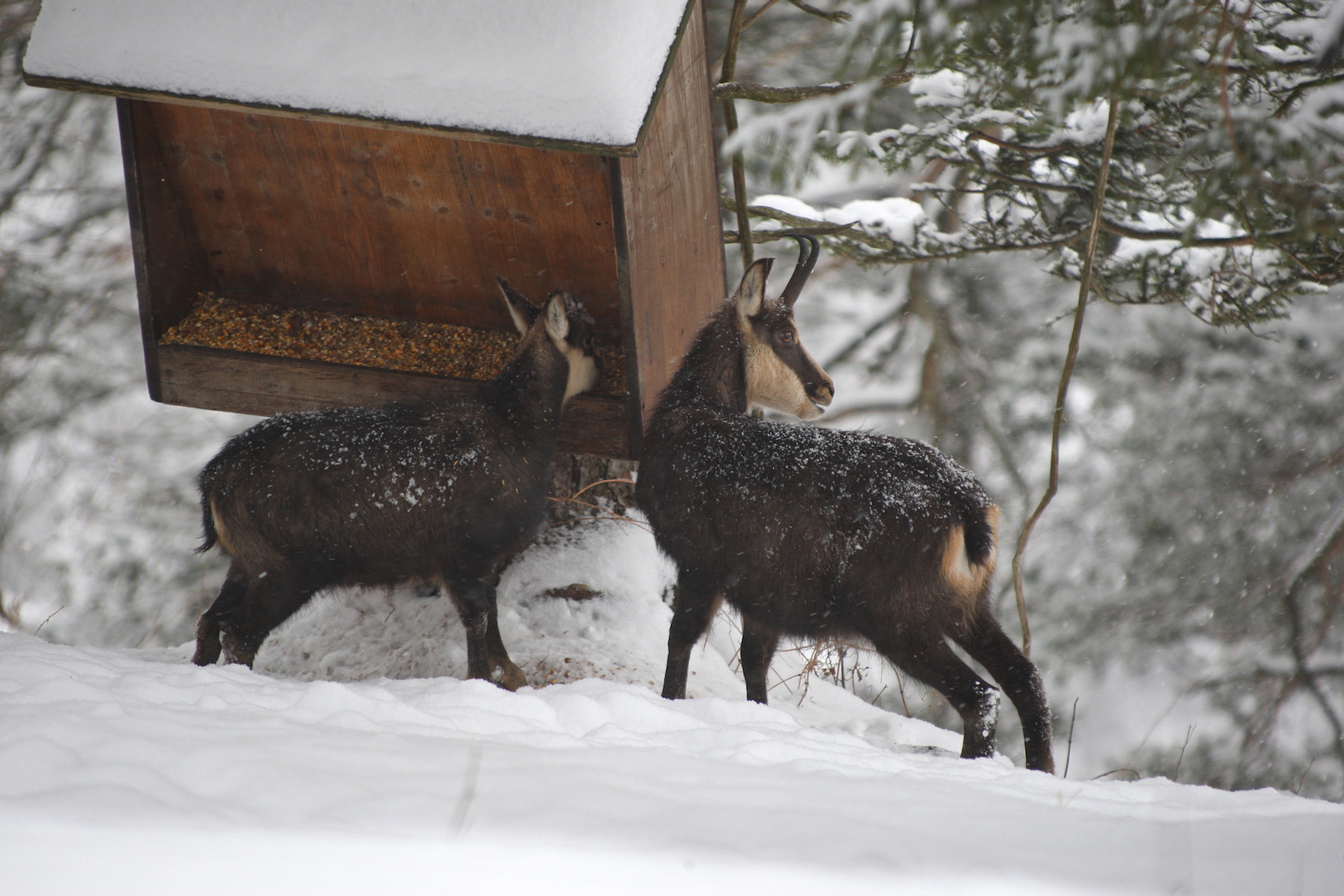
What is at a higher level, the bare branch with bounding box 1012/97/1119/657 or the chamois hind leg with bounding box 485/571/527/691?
the bare branch with bounding box 1012/97/1119/657

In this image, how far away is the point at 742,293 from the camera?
4.52 metres

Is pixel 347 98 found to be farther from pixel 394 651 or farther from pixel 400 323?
pixel 394 651

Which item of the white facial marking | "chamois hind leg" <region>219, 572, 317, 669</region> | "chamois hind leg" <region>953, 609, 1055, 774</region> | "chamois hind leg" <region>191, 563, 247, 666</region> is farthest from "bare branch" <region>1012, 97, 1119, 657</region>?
"chamois hind leg" <region>191, 563, 247, 666</region>

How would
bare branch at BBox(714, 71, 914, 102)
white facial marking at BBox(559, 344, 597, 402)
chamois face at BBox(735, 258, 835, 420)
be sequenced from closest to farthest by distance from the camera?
1. white facial marking at BBox(559, 344, 597, 402)
2. chamois face at BBox(735, 258, 835, 420)
3. bare branch at BBox(714, 71, 914, 102)

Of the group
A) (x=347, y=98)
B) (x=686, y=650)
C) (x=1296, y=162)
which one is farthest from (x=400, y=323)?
(x=1296, y=162)

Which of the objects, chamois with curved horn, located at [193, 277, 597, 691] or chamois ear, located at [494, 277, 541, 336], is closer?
chamois with curved horn, located at [193, 277, 597, 691]

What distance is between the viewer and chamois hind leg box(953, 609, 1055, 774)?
370 centimetres

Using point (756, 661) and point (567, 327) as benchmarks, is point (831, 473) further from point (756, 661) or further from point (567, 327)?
point (567, 327)

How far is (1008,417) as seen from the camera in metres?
9.10

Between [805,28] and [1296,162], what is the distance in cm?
653

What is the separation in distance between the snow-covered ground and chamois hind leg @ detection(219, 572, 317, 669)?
1.71ft

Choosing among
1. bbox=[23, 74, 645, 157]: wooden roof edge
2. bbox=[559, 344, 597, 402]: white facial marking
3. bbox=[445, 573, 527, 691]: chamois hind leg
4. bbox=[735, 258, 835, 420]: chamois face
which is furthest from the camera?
bbox=[735, 258, 835, 420]: chamois face

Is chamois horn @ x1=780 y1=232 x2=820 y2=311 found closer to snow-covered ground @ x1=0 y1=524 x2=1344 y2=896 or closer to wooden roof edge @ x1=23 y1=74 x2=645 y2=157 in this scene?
wooden roof edge @ x1=23 y1=74 x2=645 y2=157

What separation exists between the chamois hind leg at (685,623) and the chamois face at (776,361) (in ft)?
3.46
